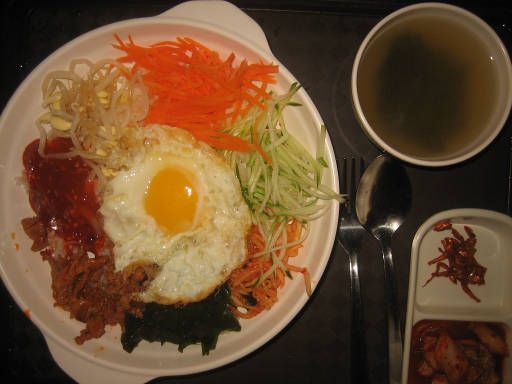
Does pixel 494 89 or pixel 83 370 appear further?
pixel 83 370

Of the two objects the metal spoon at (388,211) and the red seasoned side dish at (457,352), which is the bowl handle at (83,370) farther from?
the red seasoned side dish at (457,352)

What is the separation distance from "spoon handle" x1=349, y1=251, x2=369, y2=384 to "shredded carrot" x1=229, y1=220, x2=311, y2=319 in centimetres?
39

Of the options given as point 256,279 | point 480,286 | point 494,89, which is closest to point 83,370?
point 256,279

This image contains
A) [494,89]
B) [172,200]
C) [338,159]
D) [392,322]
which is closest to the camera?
[494,89]

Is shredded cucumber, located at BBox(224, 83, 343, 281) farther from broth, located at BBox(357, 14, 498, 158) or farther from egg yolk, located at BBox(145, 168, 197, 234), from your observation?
broth, located at BBox(357, 14, 498, 158)

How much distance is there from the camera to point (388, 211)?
2424mm

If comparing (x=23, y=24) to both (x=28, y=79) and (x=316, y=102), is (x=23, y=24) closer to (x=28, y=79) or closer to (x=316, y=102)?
(x=28, y=79)

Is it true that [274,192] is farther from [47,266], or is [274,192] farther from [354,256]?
[47,266]

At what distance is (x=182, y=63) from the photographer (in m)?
2.38

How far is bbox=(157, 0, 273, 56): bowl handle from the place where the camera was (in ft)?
7.57

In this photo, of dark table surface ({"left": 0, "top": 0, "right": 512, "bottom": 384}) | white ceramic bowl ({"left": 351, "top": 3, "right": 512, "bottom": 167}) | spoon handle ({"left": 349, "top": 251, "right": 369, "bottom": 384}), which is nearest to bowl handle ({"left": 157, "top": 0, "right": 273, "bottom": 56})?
dark table surface ({"left": 0, "top": 0, "right": 512, "bottom": 384})

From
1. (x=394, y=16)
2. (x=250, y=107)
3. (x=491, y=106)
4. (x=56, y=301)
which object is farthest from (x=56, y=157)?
(x=491, y=106)

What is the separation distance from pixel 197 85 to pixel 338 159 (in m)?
1.03

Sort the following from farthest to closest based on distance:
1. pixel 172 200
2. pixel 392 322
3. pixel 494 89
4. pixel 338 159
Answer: pixel 338 159 < pixel 392 322 < pixel 172 200 < pixel 494 89
